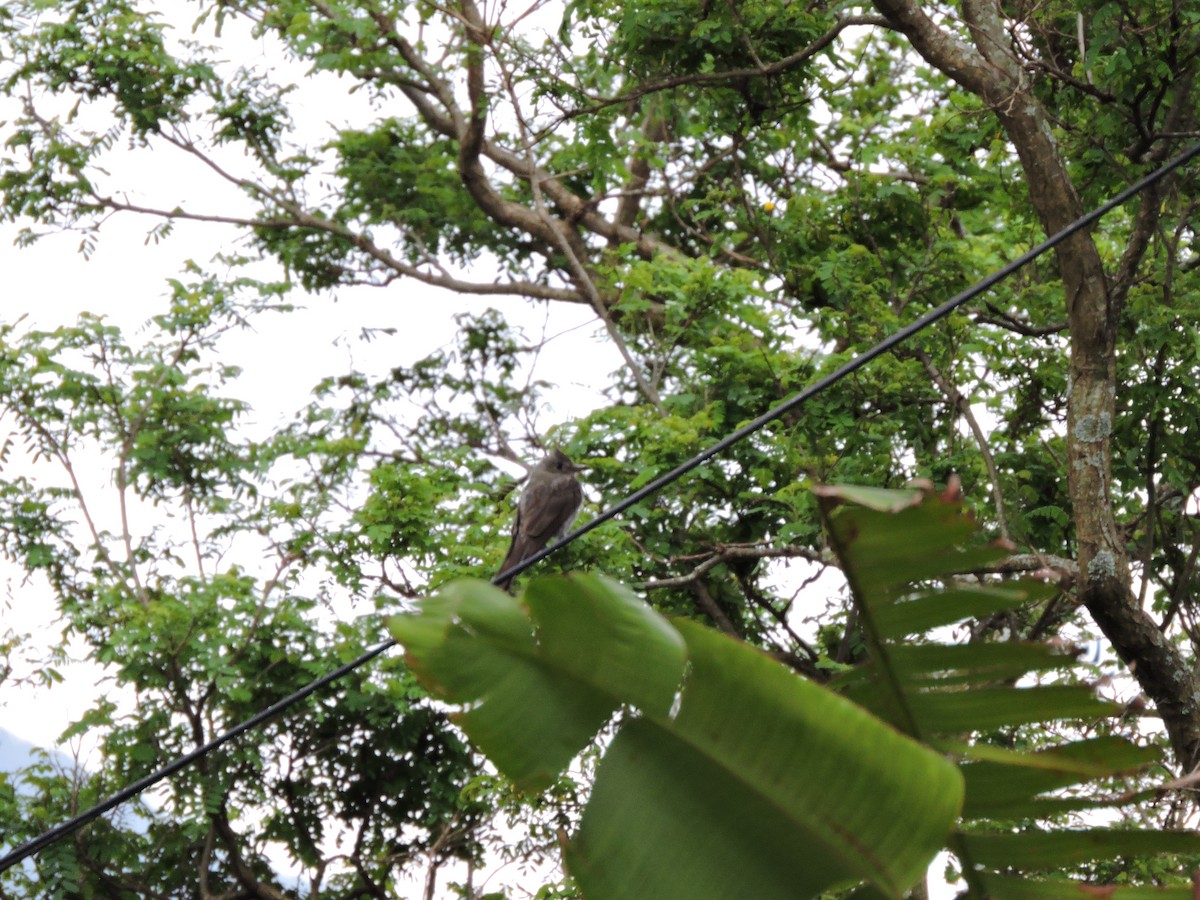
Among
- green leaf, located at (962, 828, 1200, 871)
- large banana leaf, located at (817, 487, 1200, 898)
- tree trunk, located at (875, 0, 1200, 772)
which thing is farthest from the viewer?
tree trunk, located at (875, 0, 1200, 772)

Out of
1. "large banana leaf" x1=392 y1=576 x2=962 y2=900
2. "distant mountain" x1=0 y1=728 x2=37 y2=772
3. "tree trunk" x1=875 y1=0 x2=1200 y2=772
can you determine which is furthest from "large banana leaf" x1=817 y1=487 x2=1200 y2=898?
"distant mountain" x1=0 y1=728 x2=37 y2=772

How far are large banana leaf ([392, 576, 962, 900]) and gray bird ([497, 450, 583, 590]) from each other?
220 inches

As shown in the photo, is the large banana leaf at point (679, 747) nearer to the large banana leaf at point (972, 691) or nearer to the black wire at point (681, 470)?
the large banana leaf at point (972, 691)

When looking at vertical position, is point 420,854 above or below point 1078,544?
above

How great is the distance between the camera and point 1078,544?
18.4 feet

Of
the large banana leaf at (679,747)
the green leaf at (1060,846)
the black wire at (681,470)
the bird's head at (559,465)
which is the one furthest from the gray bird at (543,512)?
the large banana leaf at (679,747)

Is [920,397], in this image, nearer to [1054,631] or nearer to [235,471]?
[1054,631]

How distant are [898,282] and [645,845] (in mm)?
6512

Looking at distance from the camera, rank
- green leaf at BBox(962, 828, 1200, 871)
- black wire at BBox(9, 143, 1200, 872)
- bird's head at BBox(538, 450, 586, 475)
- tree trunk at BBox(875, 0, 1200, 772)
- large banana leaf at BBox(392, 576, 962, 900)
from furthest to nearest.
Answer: bird's head at BBox(538, 450, 586, 475) → tree trunk at BBox(875, 0, 1200, 772) → black wire at BBox(9, 143, 1200, 872) → green leaf at BBox(962, 828, 1200, 871) → large banana leaf at BBox(392, 576, 962, 900)

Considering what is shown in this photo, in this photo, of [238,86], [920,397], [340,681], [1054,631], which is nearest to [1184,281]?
[920,397]

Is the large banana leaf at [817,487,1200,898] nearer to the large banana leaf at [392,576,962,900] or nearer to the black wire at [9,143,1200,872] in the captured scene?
the large banana leaf at [392,576,962,900]

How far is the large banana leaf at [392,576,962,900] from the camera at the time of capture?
1228mm

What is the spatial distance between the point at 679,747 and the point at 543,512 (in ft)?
19.1

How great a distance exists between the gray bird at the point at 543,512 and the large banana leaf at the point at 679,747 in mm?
5578
